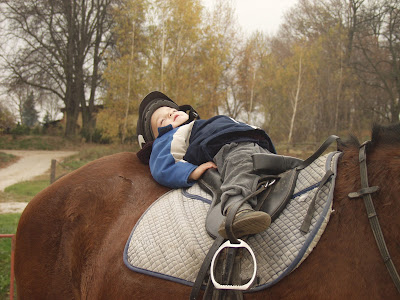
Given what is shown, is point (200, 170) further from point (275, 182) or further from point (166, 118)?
point (166, 118)

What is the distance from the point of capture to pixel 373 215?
125cm

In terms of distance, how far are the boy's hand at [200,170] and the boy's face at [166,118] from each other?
612 millimetres

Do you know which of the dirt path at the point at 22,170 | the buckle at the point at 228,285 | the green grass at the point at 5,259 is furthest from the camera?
the dirt path at the point at 22,170

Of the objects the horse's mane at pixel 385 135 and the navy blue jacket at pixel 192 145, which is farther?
the navy blue jacket at pixel 192 145

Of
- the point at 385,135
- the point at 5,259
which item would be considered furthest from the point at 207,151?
the point at 5,259

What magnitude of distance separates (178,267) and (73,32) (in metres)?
34.5

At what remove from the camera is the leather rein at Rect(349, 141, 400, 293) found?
118 centimetres

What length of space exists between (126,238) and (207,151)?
0.73m

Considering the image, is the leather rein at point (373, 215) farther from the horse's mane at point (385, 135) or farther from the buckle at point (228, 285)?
the buckle at point (228, 285)

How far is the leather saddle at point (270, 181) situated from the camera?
1.50 meters

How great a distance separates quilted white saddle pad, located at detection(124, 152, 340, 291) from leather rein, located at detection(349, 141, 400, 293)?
12 centimetres

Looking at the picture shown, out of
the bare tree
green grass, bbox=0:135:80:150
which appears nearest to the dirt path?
green grass, bbox=0:135:80:150

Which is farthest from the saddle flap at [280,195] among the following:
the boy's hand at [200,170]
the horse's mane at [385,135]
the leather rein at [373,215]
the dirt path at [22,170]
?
the dirt path at [22,170]

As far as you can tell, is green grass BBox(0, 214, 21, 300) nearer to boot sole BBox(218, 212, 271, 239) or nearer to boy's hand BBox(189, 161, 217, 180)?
boy's hand BBox(189, 161, 217, 180)
